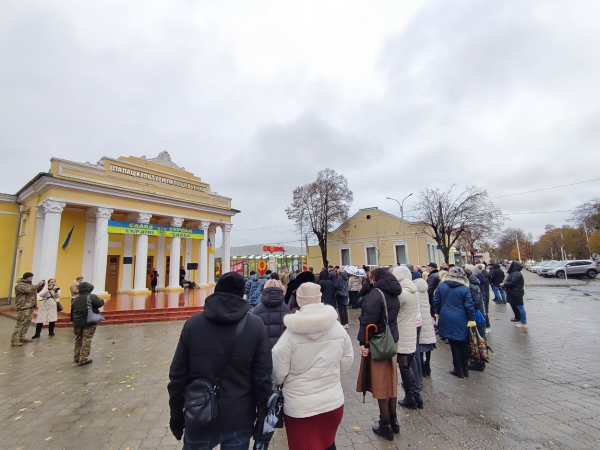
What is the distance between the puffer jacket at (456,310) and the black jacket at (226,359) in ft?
12.0

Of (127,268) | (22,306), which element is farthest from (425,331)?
(127,268)

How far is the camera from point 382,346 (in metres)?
3.09

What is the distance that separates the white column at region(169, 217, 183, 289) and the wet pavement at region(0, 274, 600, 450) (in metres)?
12.4

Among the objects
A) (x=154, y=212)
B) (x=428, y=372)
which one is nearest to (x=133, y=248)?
(x=154, y=212)

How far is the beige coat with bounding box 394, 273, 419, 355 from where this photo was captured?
3686 mm

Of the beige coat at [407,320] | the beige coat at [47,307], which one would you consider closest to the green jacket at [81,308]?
the beige coat at [47,307]

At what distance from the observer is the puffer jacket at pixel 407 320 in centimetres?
369

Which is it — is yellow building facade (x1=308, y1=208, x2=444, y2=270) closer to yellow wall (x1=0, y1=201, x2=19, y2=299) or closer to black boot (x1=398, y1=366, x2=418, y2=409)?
A: yellow wall (x1=0, y1=201, x2=19, y2=299)

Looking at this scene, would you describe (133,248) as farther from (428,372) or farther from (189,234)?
(428,372)

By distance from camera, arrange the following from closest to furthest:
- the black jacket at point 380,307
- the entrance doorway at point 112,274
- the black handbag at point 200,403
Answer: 1. the black handbag at point 200,403
2. the black jacket at point 380,307
3. the entrance doorway at point 112,274

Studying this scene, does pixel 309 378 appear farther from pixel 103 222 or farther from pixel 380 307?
pixel 103 222

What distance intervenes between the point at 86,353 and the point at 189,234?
1434 centimetres

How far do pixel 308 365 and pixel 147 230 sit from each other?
1824cm

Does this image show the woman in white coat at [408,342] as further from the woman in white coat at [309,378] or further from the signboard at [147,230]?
the signboard at [147,230]
